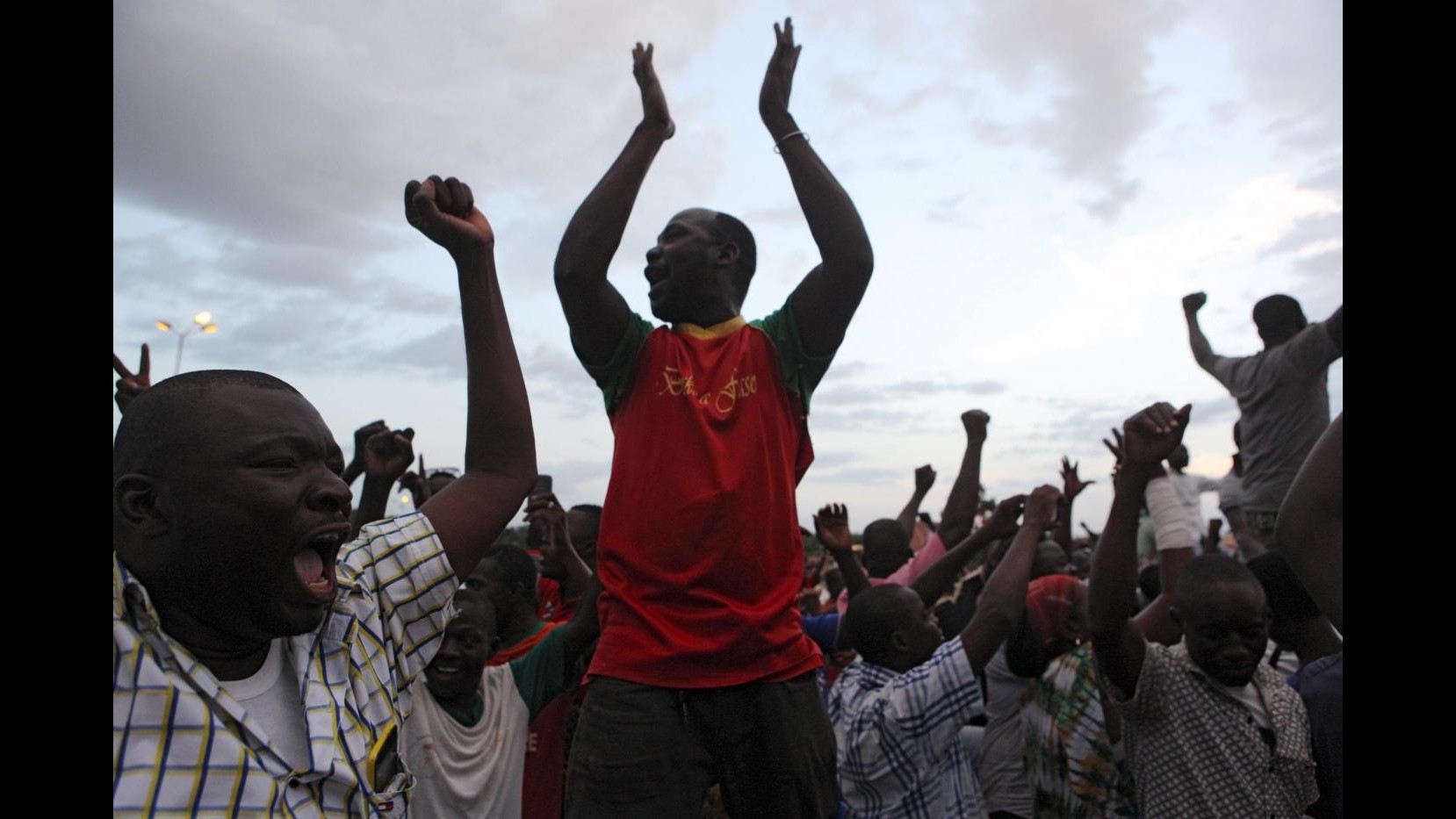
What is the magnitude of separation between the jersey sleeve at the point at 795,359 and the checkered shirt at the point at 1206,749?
126cm

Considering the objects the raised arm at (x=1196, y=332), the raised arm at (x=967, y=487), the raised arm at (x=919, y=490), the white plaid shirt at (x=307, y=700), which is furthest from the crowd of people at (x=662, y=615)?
the raised arm at (x=1196, y=332)

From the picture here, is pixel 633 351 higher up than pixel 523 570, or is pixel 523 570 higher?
pixel 633 351

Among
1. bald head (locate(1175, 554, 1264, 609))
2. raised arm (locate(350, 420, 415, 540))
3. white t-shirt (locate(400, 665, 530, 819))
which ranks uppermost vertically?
raised arm (locate(350, 420, 415, 540))

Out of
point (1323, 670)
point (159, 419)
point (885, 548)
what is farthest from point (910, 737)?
point (885, 548)

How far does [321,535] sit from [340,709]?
0.84ft

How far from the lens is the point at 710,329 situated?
2830 mm

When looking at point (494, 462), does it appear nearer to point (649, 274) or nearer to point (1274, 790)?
point (649, 274)

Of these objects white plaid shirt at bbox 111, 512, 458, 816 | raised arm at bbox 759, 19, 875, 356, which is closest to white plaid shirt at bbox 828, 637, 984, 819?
raised arm at bbox 759, 19, 875, 356

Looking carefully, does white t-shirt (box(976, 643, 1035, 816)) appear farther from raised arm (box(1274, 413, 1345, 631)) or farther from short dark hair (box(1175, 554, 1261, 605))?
raised arm (box(1274, 413, 1345, 631))

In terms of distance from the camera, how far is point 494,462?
1.72m

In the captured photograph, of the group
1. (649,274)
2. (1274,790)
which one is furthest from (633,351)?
(1274,790)

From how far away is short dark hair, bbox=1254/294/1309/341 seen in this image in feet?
16.6

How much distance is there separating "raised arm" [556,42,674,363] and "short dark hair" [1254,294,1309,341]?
382 cm

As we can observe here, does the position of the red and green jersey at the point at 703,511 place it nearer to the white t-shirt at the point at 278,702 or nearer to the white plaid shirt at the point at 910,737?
the white plaid shirt at the point at 910,737
